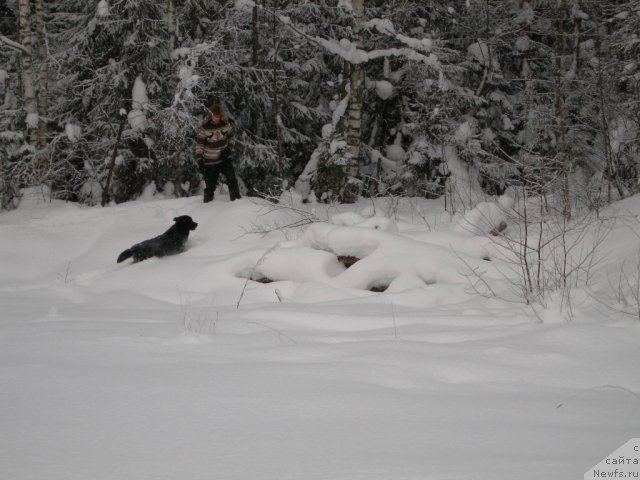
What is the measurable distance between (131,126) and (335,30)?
281 inches

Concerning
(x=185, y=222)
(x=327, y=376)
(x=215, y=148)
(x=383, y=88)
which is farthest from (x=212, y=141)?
(x=383, y=88)

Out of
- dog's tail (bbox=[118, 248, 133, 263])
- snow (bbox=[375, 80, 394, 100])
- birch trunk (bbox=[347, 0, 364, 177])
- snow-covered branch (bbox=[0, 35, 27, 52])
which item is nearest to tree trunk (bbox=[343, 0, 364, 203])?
birch trunk (bbox=[347, 0, 364, 177])

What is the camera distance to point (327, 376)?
104 inches

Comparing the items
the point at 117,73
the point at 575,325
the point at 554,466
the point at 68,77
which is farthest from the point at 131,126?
the point at 554,466

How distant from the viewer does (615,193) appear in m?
11.3

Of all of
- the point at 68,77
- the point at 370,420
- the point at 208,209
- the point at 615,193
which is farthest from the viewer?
the point at 68,77

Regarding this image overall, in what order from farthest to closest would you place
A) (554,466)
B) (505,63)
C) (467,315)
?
1. (505,63)
2. (467,315)
3. (554,466)

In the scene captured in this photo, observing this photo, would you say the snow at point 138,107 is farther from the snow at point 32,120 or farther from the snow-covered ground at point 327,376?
the snow-covered ground at point 327,376

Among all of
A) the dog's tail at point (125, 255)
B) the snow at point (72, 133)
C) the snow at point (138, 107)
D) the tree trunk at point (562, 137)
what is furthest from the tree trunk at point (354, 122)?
the snow at point (72, 133)

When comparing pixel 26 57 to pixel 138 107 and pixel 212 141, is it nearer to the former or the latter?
pixel 138 107

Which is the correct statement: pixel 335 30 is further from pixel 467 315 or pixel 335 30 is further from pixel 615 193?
pixel 467 315

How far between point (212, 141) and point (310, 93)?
957 cm

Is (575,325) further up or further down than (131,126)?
further down

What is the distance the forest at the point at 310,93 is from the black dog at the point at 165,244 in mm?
3585
